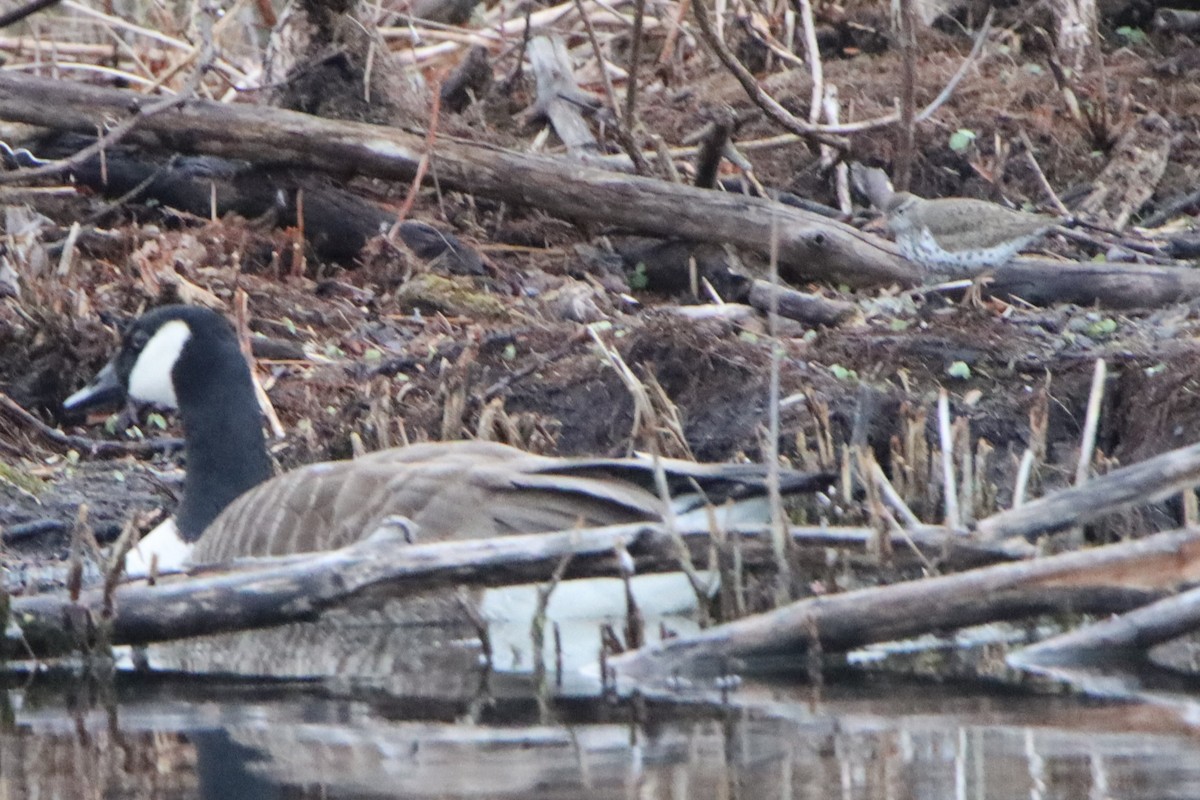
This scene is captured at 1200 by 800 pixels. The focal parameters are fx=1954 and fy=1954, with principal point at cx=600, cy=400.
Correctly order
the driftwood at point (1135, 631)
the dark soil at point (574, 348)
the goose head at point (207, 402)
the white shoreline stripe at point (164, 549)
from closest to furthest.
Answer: the driftwood at point (1135, 631)
the white shoreline stripe at point (164, 549)
the goose head at point (207, 402)
the dark soil at point (574, 348)

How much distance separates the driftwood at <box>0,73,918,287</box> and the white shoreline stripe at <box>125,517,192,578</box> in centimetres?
286

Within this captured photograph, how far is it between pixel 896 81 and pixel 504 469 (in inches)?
256

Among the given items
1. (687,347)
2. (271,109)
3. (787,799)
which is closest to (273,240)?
(271,109)

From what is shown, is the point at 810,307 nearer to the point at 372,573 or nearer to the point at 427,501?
the point at 427,501

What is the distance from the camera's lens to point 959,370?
7598 millimetres

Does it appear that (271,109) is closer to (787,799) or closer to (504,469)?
(504,469)

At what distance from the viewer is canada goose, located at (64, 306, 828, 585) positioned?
5.56 meters

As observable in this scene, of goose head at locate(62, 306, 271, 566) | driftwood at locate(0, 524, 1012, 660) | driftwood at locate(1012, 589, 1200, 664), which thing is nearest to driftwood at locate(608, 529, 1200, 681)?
driftwood at locate(1012, 589, 1200, 664)

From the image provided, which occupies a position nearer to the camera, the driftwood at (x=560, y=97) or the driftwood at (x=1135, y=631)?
the driftwood at (x=1135, y=631)

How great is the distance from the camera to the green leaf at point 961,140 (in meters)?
10.6

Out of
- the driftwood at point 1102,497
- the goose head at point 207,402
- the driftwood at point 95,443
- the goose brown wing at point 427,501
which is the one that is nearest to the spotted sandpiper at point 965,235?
the goose brown wing at point 427,501

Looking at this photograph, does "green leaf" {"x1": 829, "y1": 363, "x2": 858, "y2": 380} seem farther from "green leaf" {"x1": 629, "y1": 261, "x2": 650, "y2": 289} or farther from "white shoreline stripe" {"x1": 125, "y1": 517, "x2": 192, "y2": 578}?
"white shoreline stripe" {"x1": 125, "y1": 517, "x2": 192, "y2": 578}

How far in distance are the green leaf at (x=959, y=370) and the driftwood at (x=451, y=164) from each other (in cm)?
129

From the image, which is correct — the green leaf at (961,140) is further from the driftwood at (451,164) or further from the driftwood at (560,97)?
the driftwood at (560,97)
